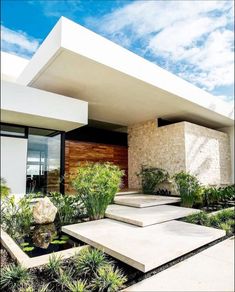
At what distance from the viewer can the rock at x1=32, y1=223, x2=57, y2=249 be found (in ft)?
12.5

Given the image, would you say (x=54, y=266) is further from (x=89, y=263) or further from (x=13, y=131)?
(x=13, y=131)

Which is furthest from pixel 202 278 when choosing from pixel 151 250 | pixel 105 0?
pixel 105 0

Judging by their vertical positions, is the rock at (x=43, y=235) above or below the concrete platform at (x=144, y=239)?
below

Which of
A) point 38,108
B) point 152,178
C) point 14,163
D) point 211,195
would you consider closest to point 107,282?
point 38,108

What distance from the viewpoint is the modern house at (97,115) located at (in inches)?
204

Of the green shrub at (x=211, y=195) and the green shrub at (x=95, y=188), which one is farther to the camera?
the green shrub at (x=211, y=195)

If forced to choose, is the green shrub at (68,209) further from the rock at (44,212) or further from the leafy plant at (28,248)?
the leafy plant at (28,248)

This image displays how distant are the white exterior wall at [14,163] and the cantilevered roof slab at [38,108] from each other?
0.66 meters

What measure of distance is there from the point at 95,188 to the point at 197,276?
9.31 feet

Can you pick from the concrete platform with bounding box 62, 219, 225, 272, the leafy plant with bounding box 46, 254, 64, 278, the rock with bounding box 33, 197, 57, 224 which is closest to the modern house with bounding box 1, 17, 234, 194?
the rock with bounding box 33, 197, 57, 224

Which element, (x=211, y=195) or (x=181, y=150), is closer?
(x=211, y=195)

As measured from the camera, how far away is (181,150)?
8969mm

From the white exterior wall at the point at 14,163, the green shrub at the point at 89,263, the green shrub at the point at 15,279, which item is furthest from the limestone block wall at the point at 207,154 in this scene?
the green shrub at the point at 15,279

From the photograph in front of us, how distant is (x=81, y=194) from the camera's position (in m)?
5.23
